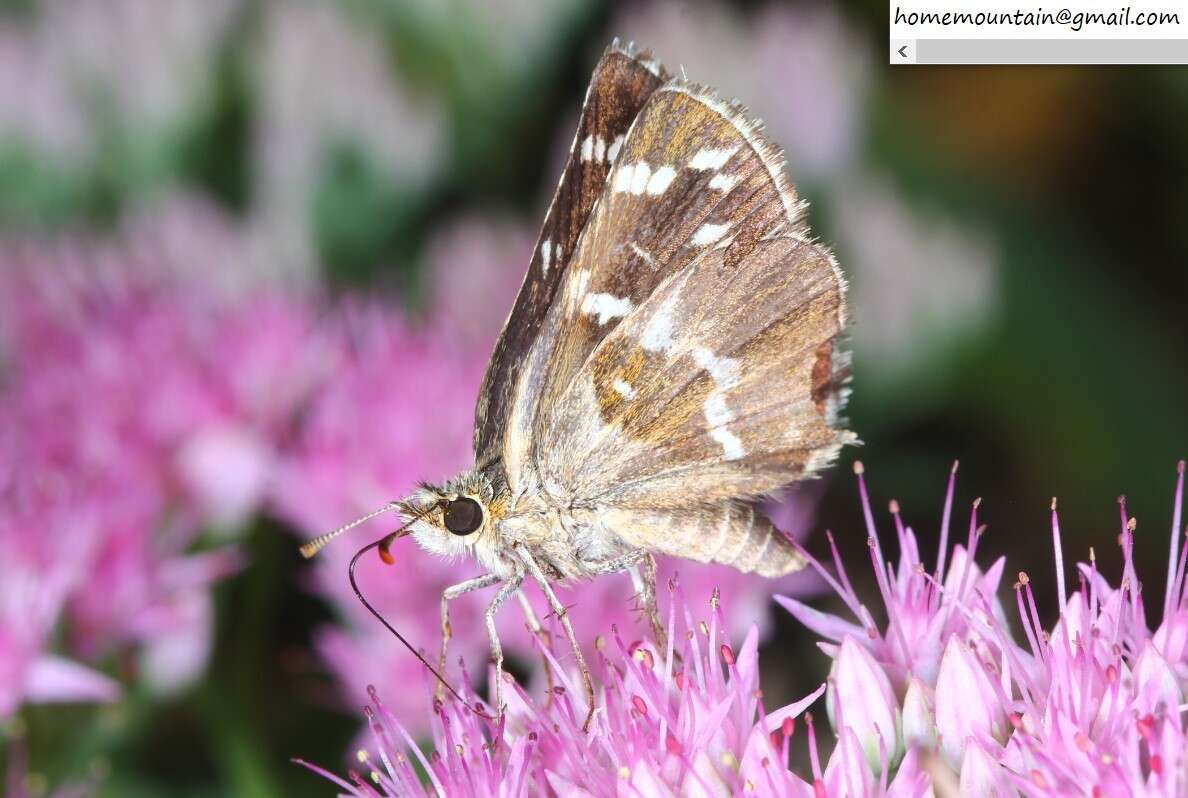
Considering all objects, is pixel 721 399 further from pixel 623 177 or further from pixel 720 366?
pixel 623 177

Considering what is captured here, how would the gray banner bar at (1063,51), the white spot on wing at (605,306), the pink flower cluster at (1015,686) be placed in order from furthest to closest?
the gray banner bar at (1063,51)
the white spot on wing at (605,306)
the pink flower cluster at (1015,686)

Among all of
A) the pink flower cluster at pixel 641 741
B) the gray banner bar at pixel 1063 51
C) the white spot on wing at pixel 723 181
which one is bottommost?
the pink flower cluster at pixel 641 741

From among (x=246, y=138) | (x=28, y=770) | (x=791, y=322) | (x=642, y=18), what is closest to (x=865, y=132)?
(x=642, y=18)

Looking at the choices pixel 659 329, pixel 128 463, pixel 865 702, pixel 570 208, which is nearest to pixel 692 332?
pixel 659 329

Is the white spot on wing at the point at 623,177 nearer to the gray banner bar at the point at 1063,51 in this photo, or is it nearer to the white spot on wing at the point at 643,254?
the white spot on wing at the point at 643,254

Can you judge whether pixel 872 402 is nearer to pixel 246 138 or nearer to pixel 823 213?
pixel 823 213

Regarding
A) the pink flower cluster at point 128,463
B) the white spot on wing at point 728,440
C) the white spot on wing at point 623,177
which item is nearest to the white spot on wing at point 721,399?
the white spot on wing at point 728,440

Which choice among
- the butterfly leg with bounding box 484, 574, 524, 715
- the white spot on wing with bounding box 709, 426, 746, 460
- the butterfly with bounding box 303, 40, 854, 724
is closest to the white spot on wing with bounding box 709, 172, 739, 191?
the butterfly with bounding box 303, 40, 854, 724
